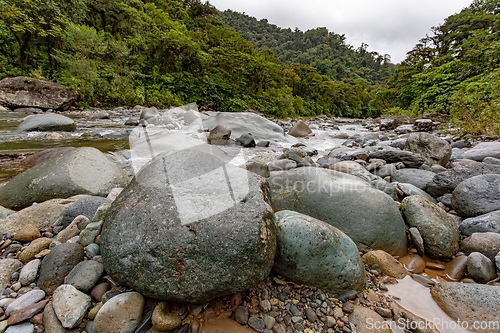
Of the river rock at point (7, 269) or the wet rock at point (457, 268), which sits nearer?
the river rock at point (7, 269)

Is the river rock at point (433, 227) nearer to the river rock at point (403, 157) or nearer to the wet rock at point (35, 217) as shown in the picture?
the river rock at point (403, 157)

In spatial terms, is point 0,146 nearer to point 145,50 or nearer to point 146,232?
point 146,232

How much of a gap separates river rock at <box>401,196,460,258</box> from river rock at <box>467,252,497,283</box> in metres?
0.21

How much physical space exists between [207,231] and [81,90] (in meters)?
15.7

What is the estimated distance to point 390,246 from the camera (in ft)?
6.84

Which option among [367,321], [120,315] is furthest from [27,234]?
[367,321]

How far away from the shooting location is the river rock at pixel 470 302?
1.42m

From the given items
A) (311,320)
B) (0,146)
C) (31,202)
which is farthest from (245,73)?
(311,320)

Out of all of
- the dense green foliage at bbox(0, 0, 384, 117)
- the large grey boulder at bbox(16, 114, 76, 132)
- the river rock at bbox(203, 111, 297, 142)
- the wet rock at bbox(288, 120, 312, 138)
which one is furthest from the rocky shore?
the dense green foliage at bbox(0, 0, 384, 117)

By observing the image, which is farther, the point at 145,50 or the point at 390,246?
the point at 145,50

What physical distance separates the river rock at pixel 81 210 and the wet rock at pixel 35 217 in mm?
159

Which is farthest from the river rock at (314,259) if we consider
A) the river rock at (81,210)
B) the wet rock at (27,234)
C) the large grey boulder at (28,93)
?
the large grey boulder at (28,93)

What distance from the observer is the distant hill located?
193 feet

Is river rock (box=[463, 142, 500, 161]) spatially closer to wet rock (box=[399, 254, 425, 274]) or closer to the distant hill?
wet rock (box=[399, 254, 425, 274])
